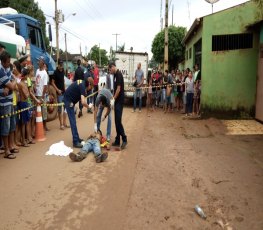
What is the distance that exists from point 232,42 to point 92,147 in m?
7.19

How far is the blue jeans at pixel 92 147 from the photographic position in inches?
274

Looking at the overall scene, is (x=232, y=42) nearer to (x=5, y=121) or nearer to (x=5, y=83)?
(x=5, y=83)

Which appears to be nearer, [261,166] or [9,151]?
[261,166]

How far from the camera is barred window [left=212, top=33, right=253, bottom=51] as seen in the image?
11.7m

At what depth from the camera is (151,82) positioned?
52.2 ft

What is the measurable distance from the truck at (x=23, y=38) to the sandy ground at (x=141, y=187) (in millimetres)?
2912

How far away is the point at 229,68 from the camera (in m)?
11.9

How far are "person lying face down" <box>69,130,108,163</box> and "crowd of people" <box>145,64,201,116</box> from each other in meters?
6.37

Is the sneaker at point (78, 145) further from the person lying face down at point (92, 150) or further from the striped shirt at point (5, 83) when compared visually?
the striped shirt at point (5, 83)

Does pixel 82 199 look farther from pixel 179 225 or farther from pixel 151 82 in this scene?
pixel 151 82

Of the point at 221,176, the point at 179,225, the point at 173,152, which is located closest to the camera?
the point at 179,225

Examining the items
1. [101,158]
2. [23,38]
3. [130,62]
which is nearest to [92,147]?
[101,158]

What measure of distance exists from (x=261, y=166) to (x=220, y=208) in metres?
2.36

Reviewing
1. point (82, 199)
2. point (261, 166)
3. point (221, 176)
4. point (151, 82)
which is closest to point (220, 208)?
point (221, 176)
